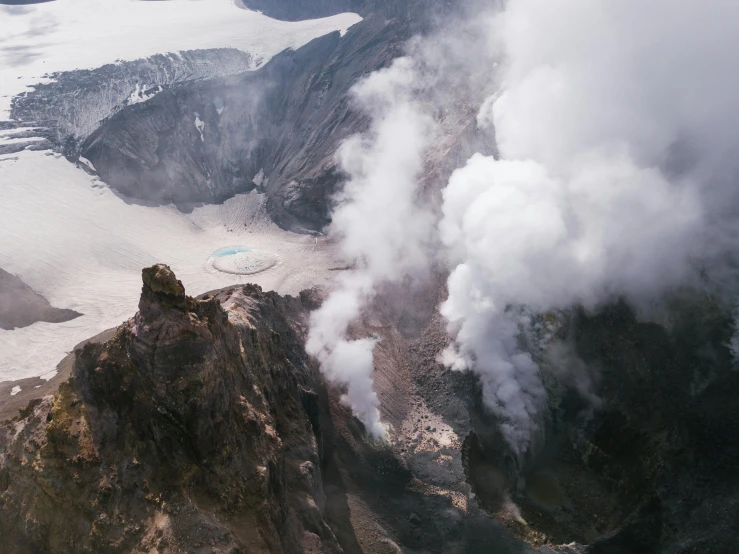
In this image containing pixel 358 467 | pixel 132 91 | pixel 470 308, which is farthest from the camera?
pixel 132 91

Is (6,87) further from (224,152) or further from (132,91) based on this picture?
(224,152)

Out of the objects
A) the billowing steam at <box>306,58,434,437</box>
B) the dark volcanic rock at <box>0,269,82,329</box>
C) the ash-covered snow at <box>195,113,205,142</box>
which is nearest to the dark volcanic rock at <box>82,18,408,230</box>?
the ash-covered snow at <box>195,113,205,142</box>

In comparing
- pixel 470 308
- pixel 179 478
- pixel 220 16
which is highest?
pixel 220 16

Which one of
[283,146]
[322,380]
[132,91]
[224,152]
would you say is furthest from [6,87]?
[322,380]

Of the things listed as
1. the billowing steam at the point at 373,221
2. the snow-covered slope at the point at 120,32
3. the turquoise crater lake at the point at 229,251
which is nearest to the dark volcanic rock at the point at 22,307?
the turquoise crater lake at the point at 229,251

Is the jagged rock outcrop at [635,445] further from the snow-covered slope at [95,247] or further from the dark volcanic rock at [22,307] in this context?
the dark volcanic rock at [22,307]

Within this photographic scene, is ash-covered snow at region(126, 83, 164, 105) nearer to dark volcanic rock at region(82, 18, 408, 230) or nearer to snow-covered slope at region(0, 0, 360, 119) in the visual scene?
dark volcanic rock at region(82, 18, 408, 230)
